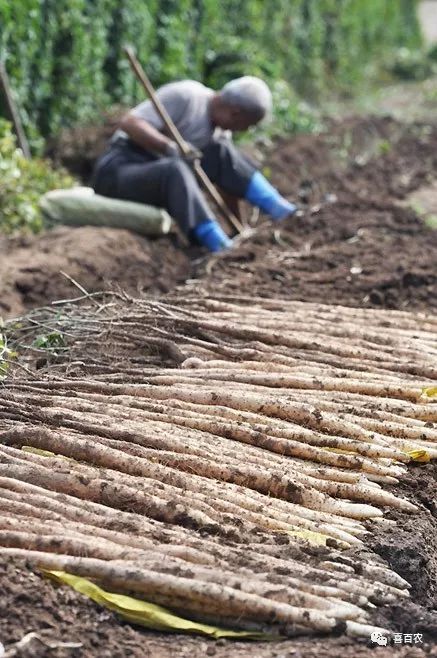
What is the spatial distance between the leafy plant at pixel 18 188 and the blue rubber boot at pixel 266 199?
1.58 metres

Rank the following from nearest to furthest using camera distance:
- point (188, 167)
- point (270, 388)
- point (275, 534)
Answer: point (275, 534) < point (270, 388) < point (188, 167)

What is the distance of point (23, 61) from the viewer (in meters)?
10.4

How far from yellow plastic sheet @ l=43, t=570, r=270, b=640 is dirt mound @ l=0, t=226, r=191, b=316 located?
3448 millimetres

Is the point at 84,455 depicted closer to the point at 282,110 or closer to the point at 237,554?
the point at 237,554

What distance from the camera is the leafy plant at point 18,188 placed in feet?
28.6

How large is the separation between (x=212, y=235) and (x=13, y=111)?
2.58 meters

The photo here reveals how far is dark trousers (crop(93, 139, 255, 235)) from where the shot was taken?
8227mm

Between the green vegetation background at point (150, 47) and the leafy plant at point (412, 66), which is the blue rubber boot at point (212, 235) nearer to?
the green vegetation background at point (150, 47)

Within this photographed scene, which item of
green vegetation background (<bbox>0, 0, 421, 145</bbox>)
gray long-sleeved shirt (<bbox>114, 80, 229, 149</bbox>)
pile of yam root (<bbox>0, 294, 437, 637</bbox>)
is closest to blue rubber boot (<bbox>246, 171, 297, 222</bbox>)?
gray long-sleeved shirt (<bbox>114, 80, 229, 149</bbox>)

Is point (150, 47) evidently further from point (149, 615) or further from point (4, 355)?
point (149, 615)

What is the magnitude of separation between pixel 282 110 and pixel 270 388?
31.4 feet

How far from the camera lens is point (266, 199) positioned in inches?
355

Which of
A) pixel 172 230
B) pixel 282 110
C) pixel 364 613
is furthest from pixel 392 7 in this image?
pixel 364 613

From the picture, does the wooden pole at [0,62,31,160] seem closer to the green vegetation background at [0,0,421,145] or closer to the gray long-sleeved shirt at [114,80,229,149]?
the green vegetation background at [0,0,421,145]
